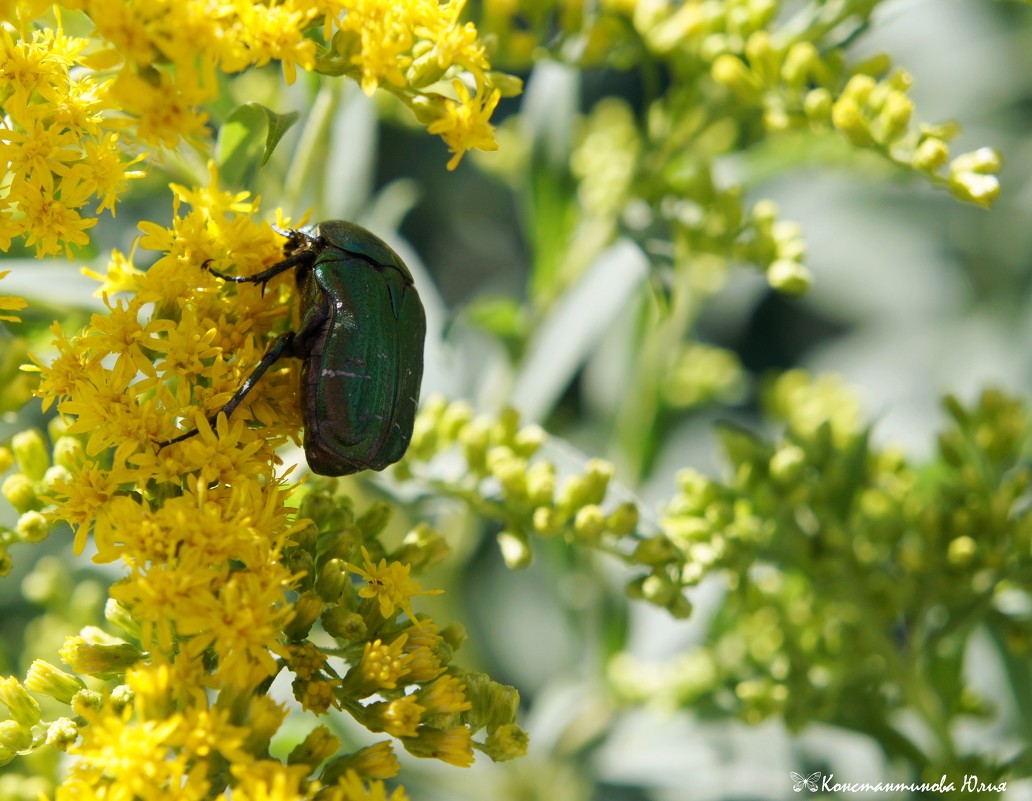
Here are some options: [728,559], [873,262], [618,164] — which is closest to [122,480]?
[728,559]

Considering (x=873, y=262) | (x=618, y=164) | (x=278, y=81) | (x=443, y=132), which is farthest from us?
(x=873, y=262)

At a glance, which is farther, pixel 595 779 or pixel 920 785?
pixel 595 779

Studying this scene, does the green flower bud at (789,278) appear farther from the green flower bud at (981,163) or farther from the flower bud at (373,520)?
the flower bud at (373,520)

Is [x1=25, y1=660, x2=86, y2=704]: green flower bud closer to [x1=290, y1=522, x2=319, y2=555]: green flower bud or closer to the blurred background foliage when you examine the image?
[x1=290, y1=522, x2=319, y2=555]: green flower bud

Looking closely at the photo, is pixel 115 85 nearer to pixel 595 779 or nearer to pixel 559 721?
pixel 559 721

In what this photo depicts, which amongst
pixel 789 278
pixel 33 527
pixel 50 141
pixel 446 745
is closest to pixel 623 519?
pixel 446 745

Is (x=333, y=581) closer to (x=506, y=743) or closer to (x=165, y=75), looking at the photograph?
(x=506, y=743)

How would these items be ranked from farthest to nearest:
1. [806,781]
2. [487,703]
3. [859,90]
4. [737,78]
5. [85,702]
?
[806,781] < [737,78] < [859,90] < [487,703] < [85,702]
